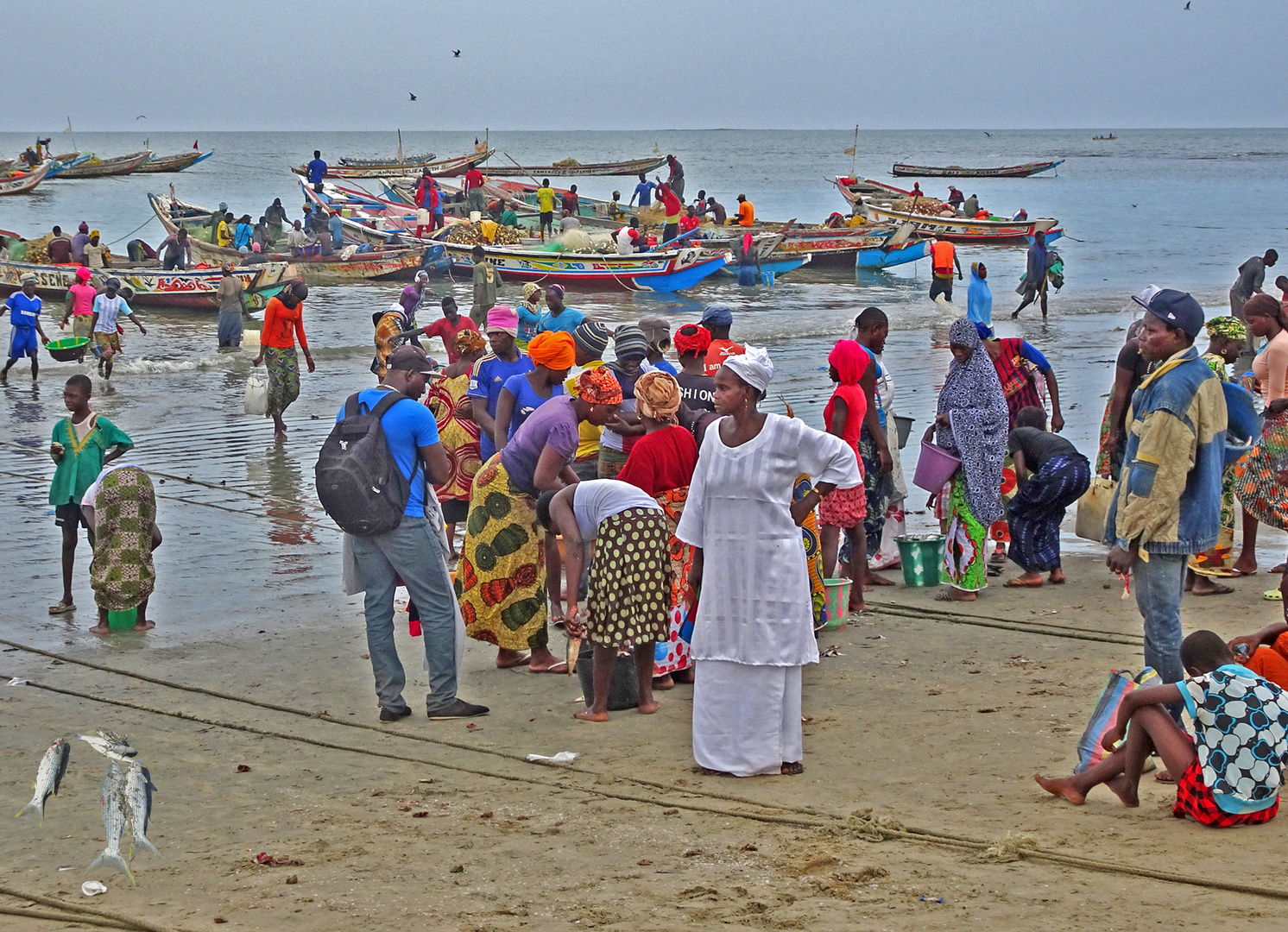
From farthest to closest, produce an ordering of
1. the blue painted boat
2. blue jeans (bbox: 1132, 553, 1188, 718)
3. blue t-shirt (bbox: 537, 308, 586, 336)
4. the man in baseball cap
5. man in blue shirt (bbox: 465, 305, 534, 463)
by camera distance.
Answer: the blue painted boat < blue t-shirt (bbox: 537, 308, 586, 336) < man in blue shirt (bbox: 465, 305, 534, 463) < blue jeans (bbox: 1132, 553, 1188, 718) < the man in baseball cap

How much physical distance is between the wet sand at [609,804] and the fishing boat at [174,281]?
18888mm

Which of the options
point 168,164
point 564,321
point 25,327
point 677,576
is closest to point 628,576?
point 677,576

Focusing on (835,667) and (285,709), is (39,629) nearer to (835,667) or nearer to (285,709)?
(285,709)

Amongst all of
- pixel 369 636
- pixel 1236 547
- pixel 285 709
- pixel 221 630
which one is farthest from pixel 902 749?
pixel 1236 547

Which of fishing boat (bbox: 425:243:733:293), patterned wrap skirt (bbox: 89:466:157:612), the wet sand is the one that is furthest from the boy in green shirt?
fishing boat (bbox: 425:243:733:293)

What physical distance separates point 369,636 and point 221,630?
2.00m

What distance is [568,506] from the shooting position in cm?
580

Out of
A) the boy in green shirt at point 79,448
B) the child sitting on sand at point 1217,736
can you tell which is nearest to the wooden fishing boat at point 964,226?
the boy in green shirt at point 79,448

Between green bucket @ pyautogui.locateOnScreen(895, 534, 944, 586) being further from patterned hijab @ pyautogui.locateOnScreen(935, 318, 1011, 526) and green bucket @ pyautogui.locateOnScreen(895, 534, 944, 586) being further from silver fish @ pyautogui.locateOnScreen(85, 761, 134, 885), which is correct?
silver fish @ pyautogui.locateOnScreen(85, 761, 134, 885)

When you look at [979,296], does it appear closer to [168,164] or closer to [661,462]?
[661,462]

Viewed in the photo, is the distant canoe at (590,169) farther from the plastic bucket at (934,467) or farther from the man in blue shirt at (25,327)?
the plastic bucket at (934,467)

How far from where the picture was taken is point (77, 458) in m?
7.75

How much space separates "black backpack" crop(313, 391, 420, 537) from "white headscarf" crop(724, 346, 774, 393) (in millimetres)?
1615

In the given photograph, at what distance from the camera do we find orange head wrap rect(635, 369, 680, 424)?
18.9 ft
